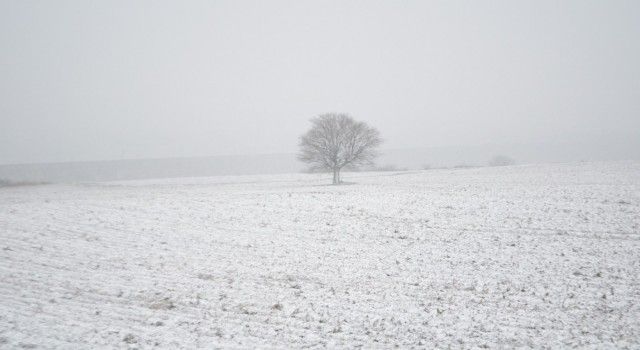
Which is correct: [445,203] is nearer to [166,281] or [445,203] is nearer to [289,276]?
[289,276]

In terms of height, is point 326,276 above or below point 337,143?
below

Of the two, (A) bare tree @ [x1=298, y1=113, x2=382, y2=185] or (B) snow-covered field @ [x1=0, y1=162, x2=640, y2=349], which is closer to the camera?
(B) snow-covered field @ [x1=0, y1=162, x2=640, y2=349]

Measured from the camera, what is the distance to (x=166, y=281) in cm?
1304

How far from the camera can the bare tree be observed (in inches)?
1794

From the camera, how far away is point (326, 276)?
13.6m

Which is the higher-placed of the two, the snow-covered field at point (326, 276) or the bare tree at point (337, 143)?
the bare tree at point (337, 143)

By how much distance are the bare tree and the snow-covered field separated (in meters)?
21.5

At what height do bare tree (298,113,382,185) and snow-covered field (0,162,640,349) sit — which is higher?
bare tree (298,113,382,185)

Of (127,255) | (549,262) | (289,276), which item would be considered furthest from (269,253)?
(549,262)

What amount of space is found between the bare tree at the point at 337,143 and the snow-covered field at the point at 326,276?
847 inches

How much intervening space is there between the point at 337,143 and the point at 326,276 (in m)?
33.0

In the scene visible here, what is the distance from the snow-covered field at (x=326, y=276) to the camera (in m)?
9.39

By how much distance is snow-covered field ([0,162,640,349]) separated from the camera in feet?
30.8

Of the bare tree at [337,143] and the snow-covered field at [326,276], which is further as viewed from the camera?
the bare tree at [337,143]
